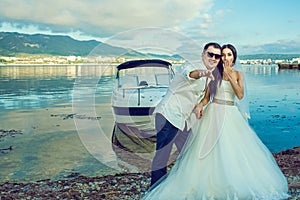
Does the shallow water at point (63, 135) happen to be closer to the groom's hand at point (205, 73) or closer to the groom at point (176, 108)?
the groom at point (176, 108)

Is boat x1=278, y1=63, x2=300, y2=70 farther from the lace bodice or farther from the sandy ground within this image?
the lace bodice

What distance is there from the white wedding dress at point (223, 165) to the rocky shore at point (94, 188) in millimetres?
725

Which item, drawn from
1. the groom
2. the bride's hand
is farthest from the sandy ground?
the bride's hand

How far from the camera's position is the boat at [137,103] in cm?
1244

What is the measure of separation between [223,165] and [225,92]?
3.79 feet

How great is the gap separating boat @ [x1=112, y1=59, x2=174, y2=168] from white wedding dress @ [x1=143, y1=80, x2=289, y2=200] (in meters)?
5.16

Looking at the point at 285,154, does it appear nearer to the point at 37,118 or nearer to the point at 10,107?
the point at 37,118

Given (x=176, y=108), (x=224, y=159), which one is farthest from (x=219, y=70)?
(x=224, y=159)

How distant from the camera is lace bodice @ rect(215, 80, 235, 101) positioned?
5.62 m

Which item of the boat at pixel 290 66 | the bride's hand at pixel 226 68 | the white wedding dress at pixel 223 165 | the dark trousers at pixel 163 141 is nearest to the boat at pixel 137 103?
the dark trousers at pixel 163 141

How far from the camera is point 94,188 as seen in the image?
23.8ft

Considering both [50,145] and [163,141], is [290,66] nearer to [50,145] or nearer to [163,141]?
[50,145]

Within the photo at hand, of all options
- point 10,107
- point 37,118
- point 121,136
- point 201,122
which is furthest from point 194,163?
point 10,107

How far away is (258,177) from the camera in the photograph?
5551 mm
